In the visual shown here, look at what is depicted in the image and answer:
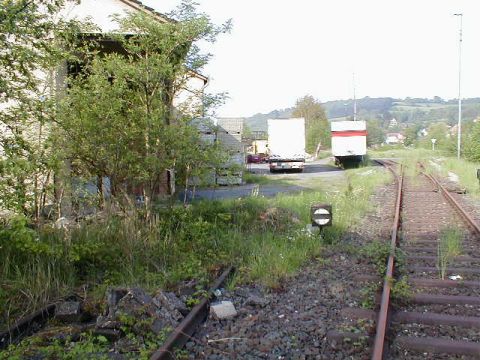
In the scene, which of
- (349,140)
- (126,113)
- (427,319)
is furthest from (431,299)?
(349,140)

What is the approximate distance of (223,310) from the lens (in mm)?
5867

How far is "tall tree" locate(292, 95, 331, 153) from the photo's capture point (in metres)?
71.4

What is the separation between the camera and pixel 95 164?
27.6 ft

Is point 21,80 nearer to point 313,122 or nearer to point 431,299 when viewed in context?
point 431,299

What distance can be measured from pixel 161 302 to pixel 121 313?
0.47 meters

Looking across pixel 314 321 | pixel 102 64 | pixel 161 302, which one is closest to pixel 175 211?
pixel 102 64

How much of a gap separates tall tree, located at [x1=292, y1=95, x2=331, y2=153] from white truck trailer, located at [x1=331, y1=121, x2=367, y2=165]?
28630 millimetres

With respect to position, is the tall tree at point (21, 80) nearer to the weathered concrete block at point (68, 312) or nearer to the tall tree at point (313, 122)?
the weathered concrete block at point (68, 312)

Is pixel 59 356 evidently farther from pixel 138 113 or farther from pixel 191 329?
pixel 138 113

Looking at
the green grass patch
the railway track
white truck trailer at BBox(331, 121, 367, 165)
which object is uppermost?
white truck trailer at BBox(331, 121, 367, 165)

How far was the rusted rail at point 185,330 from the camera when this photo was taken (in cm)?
460

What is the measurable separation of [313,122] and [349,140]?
140ft

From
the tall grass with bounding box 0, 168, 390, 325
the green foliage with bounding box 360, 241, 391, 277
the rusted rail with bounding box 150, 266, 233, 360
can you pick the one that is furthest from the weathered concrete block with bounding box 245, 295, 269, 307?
the green foliage with bounding box 360, 241, 391, 277

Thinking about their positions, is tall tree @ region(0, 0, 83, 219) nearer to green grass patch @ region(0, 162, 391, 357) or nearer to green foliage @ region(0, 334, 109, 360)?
green grass patch @ region(0, 162, 391, 357)
